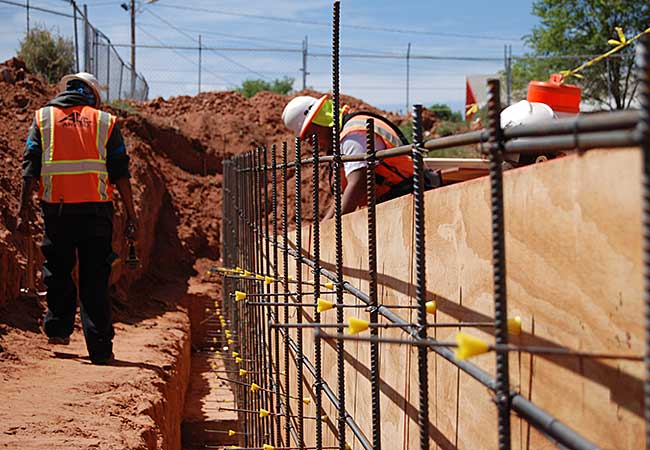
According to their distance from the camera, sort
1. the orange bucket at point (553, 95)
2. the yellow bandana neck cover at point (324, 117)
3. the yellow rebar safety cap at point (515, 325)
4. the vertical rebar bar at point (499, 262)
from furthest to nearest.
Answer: the yellow bandana neck cover at point (324, 117) < the orange bucket at point (553, 95) < the yellow rebar safety cap at point (515, 325) < the vertical rebar bar at point (499, 262)

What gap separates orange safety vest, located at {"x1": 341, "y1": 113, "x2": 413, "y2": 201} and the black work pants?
8.27 feet

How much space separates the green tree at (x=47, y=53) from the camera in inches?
865

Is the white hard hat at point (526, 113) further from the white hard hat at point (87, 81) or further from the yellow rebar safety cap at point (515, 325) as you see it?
the white hard hat at point (87, 81)

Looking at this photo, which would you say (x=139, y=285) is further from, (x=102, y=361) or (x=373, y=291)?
(x=373, y=291)

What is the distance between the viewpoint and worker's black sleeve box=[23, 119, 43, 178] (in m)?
6.77

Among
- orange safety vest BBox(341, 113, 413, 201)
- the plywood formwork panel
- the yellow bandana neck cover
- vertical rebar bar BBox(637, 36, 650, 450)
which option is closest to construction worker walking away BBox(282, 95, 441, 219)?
orange safety vest BBox(341, 113, 413, 201)

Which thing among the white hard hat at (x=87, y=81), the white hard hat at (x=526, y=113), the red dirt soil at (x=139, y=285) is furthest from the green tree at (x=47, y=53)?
the white hard hat at (x=526, y=113)

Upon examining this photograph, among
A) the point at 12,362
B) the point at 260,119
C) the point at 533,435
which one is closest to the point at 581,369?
the point at 533,435

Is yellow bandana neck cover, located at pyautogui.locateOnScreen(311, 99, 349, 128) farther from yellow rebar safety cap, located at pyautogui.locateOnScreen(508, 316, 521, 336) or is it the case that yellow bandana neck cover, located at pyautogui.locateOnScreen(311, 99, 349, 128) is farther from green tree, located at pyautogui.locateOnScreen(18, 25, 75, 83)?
green tree, located at pyautogui.locateOnScreen(18, 25, 75, 83)

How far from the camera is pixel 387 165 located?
512 centimetres

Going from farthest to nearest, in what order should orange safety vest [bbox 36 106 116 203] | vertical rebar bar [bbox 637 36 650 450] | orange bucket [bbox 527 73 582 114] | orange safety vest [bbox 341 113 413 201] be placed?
orange safety vest [bbox 36 106 116 203] → orange bucket [bbox 527 73 582 114] → orange safety vest [bbox 341 113 413 201] → vertical rebar bar [bbox 637 36 650 450]

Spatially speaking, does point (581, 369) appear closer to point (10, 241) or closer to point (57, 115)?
point (57, 115)

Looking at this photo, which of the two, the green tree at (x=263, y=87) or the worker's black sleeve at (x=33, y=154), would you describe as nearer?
the worker's black sleeve at (x=33, y=154)

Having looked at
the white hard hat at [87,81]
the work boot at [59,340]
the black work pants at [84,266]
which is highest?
the white hard hat at [87,81]
